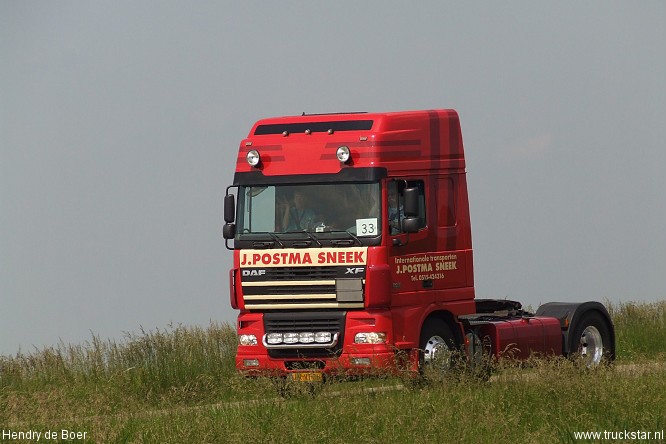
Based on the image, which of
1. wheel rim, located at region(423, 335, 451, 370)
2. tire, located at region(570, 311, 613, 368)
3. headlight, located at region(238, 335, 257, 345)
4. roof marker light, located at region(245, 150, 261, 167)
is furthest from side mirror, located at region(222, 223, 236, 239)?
tire, located at region(570, 311, 613, 368)

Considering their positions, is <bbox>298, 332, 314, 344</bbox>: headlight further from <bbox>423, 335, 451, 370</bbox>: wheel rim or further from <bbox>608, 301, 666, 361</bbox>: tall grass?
<bbox>608, 301, 666, 361</bbox>: tall grass

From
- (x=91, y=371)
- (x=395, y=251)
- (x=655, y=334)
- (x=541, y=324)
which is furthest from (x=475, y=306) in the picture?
(x=655, y=334)

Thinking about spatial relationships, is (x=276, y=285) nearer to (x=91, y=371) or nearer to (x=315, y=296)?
(x=315, y=296)

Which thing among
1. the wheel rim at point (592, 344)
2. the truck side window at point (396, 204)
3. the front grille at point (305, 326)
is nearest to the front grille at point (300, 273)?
the front grille at point (305, 326)

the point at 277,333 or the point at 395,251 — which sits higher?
the point at 395,251

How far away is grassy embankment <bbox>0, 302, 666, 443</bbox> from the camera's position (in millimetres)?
12539

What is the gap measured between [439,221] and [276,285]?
253 centimetres

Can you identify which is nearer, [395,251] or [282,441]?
[282,441]

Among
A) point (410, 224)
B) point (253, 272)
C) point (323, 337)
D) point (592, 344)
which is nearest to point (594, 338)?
point (592, 344)

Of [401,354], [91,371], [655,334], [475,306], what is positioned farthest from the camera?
[655,334]

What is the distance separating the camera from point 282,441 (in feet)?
40.5

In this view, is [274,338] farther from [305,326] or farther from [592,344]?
[592,344]

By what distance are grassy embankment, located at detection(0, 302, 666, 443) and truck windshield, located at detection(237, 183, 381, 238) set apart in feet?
7.03

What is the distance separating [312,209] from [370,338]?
1947 mm
